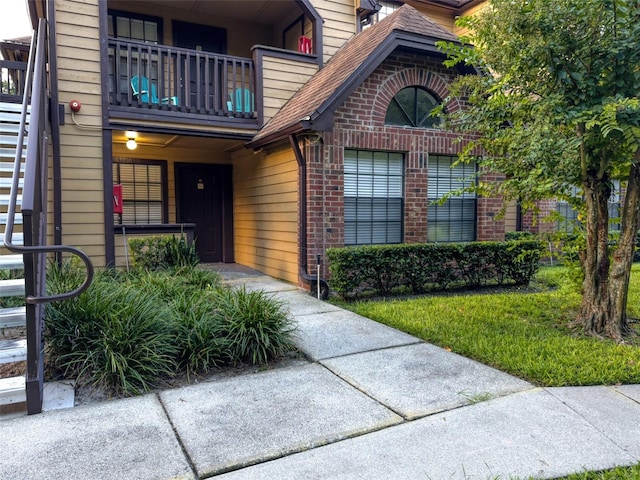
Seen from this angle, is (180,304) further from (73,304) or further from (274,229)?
(274,229)

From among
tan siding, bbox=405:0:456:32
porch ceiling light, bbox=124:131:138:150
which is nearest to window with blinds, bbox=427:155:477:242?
porch ceiling light, bbox=124:131:138:150

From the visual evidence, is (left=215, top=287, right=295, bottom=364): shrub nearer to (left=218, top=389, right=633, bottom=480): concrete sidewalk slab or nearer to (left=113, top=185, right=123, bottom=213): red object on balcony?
(left=218, top=389, right=633, bottom=480): concrete sidewalk slab

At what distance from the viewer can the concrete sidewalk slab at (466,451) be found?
2.38 meters

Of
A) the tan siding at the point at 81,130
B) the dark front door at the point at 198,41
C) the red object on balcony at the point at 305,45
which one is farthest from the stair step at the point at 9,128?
the red object on balcony at the point at 305,45

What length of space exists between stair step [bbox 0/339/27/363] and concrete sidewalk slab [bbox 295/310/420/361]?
7.33 feet

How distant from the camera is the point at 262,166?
878 cm

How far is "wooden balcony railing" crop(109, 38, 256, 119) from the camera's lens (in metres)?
7.45

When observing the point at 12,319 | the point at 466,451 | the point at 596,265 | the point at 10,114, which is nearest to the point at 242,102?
the point at 10,114

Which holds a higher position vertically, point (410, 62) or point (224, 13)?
point (224, 13)

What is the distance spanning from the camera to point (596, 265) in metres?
4.98

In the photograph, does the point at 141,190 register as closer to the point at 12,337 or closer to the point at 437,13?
the point at 12,337

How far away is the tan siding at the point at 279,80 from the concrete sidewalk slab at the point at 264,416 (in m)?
5.95

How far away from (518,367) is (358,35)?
7.18 metres

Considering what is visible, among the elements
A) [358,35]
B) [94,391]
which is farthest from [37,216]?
[358,35]
